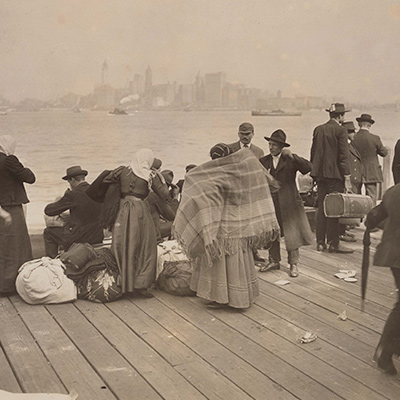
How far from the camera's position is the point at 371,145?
855 cm

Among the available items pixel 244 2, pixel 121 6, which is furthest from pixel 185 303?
pixel 244 2

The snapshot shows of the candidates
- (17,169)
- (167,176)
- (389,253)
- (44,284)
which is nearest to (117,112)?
(167,176)

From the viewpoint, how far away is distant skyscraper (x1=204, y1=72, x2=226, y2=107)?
38.1 feet

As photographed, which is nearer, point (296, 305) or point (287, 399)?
point (287, 399)

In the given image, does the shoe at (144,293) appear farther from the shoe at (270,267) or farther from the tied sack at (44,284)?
the shoe at (270,267)

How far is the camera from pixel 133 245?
5.75 m

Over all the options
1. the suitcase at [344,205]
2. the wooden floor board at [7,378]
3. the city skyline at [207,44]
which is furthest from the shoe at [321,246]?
the city skyline at [207,44]

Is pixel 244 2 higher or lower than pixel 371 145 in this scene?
higher

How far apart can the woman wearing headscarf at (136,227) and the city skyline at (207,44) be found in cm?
423

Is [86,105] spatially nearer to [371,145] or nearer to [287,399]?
[371,145]

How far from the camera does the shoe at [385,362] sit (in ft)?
13.6

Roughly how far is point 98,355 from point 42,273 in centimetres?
141

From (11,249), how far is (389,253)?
11.8ft

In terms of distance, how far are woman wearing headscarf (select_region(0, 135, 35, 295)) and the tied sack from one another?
0.21m
